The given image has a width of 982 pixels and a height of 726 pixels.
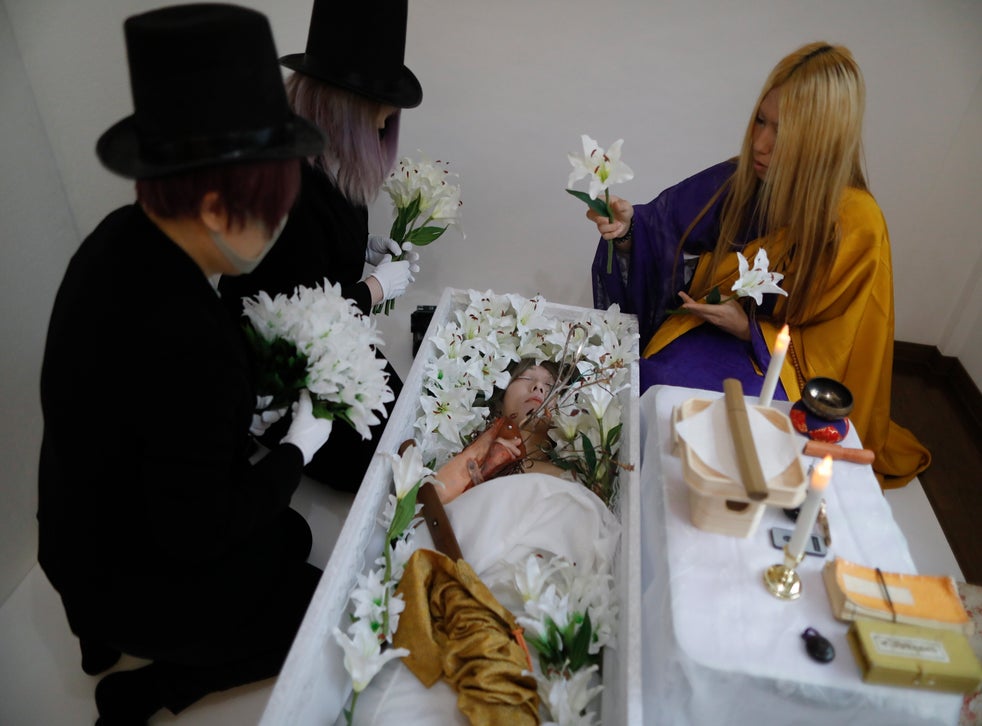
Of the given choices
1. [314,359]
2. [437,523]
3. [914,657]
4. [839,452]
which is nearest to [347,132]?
[314,359]

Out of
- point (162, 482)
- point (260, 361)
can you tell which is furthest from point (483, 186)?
point (162, 482)

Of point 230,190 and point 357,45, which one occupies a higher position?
point 357,45

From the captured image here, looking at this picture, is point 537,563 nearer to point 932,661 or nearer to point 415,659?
point 415,659

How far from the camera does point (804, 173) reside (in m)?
1.86

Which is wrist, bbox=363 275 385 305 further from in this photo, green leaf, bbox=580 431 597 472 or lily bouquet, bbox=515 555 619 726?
lily bouquet, bbox=515 555 619 726

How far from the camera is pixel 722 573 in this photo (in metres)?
1.17

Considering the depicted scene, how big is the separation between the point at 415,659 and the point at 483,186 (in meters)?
2.25

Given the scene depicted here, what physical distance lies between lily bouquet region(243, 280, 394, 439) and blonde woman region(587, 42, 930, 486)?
1019 millimetres

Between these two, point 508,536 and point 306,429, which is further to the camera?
point 508,536

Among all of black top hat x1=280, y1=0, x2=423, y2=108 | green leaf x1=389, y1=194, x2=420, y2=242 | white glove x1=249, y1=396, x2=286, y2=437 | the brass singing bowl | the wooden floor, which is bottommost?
the wooden floor

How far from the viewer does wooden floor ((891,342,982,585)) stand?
2283 mm

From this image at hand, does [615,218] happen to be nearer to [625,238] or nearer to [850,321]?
[625,238]

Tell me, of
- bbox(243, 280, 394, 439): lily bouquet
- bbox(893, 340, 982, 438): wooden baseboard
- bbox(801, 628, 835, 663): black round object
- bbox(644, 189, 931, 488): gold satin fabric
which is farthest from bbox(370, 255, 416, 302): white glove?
bbox(893, 340, 982, 438): wooden baseboard

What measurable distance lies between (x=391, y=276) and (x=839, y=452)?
1476 mm
